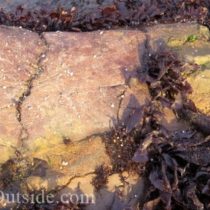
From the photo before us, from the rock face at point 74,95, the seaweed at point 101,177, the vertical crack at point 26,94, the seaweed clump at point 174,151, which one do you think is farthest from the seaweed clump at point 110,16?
the seaweed at point 101,177

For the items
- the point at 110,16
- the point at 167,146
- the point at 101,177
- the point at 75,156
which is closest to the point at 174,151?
the point at 167,146

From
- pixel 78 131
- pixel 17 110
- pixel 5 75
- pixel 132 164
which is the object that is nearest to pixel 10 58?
pixel 5 75

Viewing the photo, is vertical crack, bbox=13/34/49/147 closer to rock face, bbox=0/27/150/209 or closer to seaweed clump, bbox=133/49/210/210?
rock face, bbox=0/27/150/209

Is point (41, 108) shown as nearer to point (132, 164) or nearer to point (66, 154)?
point (66, 154)

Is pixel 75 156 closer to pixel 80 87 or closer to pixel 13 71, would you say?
pixel 80 87

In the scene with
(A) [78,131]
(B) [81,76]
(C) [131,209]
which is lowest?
(C) [131,209]

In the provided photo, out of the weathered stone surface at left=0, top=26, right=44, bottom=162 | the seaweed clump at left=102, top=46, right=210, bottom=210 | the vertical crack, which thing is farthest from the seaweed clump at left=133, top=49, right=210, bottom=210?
the weathered stone surface at left=0, top=26, right=44, bottom=162
